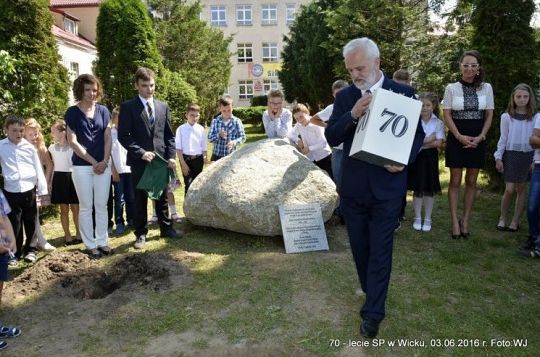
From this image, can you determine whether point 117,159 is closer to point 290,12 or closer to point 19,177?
point 19,177

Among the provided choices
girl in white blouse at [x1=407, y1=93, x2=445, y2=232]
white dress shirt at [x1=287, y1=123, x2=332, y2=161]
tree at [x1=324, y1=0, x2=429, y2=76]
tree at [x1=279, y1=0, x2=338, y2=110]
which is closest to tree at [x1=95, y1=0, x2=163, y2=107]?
tree at [x1=324, y1=0, x2=429, y2=76]

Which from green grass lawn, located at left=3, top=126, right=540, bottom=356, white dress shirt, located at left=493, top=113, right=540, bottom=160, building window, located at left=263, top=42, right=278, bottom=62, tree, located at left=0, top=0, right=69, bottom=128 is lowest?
green grass lawn, located at left=3, top=126, right=540, bottom=356

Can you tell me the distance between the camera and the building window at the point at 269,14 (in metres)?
45.6

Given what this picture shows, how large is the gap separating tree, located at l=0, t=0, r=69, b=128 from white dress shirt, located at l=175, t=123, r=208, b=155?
2110mm

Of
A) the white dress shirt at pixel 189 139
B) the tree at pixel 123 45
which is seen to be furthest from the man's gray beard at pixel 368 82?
the tree at pixel 123 45

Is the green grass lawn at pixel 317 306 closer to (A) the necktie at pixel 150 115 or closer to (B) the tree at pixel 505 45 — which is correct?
(A) the necktie at pixel 150 115

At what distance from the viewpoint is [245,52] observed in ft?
151

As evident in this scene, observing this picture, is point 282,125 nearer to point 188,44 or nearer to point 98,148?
point 98,148

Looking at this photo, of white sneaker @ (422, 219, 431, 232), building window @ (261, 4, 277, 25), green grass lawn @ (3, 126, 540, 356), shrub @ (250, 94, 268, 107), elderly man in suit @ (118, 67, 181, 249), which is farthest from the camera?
building window @ (261, 4, 277, 25)

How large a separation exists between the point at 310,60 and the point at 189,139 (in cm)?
1785

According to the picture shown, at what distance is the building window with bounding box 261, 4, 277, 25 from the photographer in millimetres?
45562

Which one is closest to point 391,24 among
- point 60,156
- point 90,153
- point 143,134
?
point 143,134

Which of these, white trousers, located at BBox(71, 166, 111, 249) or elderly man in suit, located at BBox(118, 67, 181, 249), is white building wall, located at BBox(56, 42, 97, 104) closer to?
elderly man in suit, located at BBox(118, 67, 181, 249)

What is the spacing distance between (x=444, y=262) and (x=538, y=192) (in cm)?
140
